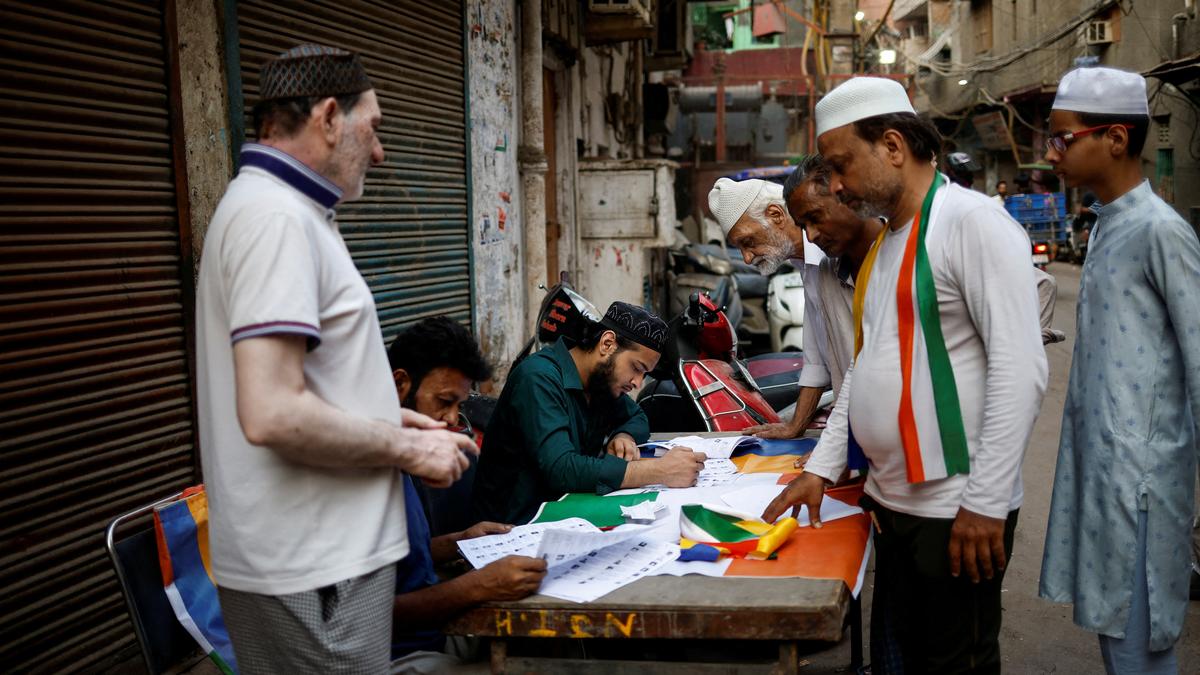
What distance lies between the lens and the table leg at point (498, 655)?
2.18 m

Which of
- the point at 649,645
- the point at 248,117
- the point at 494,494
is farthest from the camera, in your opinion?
the point at 248,117

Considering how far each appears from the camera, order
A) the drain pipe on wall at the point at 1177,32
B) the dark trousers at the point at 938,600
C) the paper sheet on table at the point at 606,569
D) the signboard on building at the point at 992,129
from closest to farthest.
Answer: the paper sheet on table at the point at 606,569 < the dark trousers at the point at 938,600 < the drain pipe on wall at the point at 1177,32 < the signboard on building at the point at 992,129

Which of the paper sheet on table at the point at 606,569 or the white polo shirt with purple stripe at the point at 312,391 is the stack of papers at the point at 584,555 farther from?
the white polo shirt with purple stripe at the point at 312,391

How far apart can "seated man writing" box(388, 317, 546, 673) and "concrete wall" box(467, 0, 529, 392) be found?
4118 mm

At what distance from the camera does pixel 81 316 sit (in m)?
3.41

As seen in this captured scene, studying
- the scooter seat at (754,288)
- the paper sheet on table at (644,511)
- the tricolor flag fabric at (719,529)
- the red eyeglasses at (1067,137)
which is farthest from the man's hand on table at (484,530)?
the scooter seat at (754,288)

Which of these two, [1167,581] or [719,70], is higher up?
[719,70]

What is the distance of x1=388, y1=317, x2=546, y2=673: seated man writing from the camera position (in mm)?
2117

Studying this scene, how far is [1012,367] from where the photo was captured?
2.12 metres

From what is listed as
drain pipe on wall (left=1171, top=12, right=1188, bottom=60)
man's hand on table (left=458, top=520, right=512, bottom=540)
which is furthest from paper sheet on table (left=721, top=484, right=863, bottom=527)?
drain pipe on wall (left=1171, top=12, right=1188, bottom=60)

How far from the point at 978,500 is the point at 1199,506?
3773 mm

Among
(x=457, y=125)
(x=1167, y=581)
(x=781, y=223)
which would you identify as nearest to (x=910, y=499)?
(x=1167, y=581)

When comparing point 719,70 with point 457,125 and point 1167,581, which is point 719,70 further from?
point 1167,581

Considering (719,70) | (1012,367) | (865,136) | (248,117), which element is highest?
(719,70)
